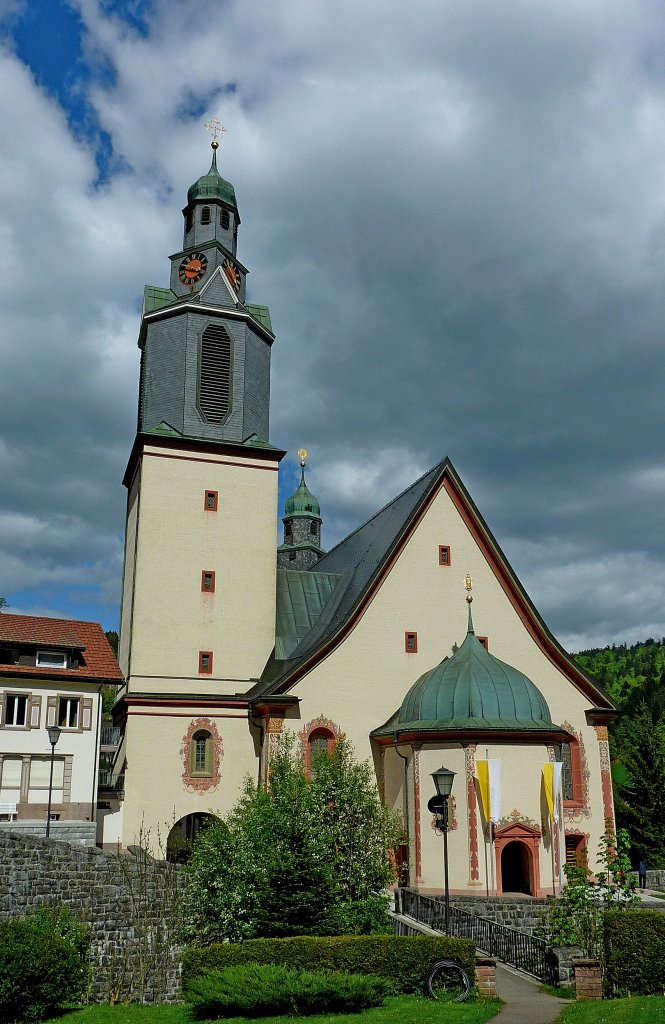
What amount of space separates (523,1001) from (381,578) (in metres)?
18.1

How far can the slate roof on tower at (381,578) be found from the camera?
1315 inches

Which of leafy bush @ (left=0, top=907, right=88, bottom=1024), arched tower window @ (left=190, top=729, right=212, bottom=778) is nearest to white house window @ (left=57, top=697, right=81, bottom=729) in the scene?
arched tower window @ (left=190, top=729, right=212, bottom=778)

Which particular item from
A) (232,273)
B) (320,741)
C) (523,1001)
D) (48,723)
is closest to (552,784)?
(320,741)

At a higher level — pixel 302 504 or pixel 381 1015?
pixel 302 504

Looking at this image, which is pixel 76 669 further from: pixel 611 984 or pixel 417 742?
pixel 611 984

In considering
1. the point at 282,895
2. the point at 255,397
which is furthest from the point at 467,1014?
the point at 255,397

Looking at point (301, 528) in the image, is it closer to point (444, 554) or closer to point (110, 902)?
point (444, 554)

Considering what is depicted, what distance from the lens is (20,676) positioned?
32688 millimetres

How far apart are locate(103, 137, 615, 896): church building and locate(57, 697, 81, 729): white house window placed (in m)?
1.64

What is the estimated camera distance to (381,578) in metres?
34.0

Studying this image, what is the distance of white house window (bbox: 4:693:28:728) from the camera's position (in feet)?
106

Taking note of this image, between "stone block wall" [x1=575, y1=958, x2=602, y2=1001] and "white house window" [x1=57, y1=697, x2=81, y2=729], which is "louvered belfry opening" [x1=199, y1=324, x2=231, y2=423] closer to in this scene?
"white house window" [x1=57, y1=697, x2=81, y2=729]

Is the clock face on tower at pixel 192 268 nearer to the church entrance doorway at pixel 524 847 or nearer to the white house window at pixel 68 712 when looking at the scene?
the white house window at pixel 68 712

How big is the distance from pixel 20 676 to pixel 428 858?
597 inches
